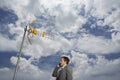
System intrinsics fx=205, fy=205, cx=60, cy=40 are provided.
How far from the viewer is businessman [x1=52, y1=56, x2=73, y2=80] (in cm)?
1125

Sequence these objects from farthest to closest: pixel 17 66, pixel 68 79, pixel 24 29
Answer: pixel 24 29 < pixel 17 66 < pixel 68 79

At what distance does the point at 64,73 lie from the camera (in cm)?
1129

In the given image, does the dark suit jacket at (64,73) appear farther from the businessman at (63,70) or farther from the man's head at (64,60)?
the man's head at (64,60)

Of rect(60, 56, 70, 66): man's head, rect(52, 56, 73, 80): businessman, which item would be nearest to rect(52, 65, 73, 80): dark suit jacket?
rect(52, 56, 73, 80): businessman

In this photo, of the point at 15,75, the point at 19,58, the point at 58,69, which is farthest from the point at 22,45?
the point at 58,69

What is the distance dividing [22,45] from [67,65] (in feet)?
24.5

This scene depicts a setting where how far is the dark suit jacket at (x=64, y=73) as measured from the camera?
36.8ft

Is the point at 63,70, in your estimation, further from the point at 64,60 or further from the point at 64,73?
the point at 64,60

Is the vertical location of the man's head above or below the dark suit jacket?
above

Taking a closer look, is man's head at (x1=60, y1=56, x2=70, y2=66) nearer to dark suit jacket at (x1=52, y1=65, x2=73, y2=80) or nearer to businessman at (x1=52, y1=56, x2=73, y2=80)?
businessman at (x1=52, y1=56, x2=73, y2=80)

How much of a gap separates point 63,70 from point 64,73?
17 cm

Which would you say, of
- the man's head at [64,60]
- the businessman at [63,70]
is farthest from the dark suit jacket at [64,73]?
the man's head at [64,60]

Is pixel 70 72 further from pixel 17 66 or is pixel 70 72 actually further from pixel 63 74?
pixel 17 66

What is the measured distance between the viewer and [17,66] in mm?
17094
